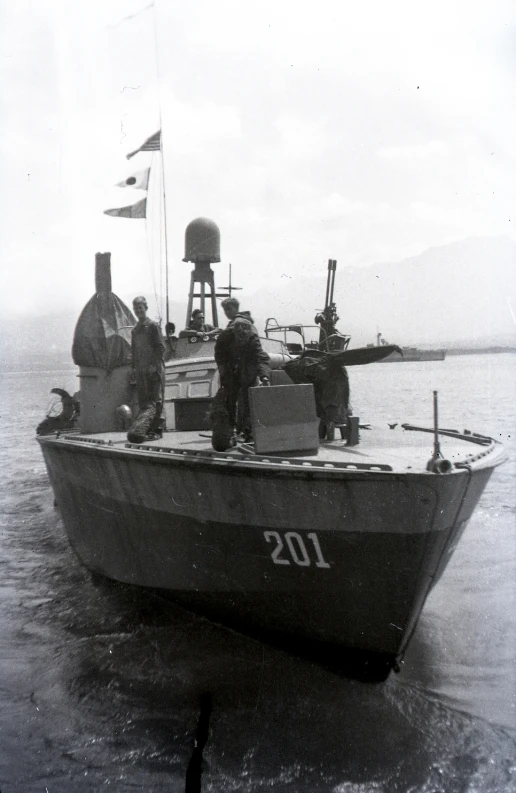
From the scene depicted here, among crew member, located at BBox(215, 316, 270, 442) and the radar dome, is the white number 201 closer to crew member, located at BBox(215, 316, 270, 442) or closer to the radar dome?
crew member, located at BBox(215, 316, 270, 442)

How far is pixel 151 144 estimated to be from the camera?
10.6 meters

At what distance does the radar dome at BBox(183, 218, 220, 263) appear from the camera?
1208cm

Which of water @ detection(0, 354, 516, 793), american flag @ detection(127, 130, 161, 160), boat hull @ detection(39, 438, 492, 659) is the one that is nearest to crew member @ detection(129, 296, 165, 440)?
boat hull @ detection(39, 438, 492, 659)

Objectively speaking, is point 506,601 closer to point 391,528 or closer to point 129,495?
point 391,528

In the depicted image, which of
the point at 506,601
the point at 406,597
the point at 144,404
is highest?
the point at 144,404

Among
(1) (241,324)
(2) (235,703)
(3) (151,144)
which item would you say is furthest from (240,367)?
(3) (151,144)

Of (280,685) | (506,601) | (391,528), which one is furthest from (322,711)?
(506,601)

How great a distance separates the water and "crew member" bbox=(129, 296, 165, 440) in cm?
222

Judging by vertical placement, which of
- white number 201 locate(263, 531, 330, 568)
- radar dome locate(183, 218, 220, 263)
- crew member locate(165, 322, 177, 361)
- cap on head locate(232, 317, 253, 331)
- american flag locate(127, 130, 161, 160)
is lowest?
white number 201 locate(263, 531, 330, 568)

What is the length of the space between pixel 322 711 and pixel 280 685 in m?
0.48

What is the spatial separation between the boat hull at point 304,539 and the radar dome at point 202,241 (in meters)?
6.00

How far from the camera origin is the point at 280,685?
601 cm

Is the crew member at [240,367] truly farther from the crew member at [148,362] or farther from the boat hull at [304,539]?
the crew member at [148,362]

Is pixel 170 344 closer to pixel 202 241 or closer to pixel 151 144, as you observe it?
pixel 202 241
